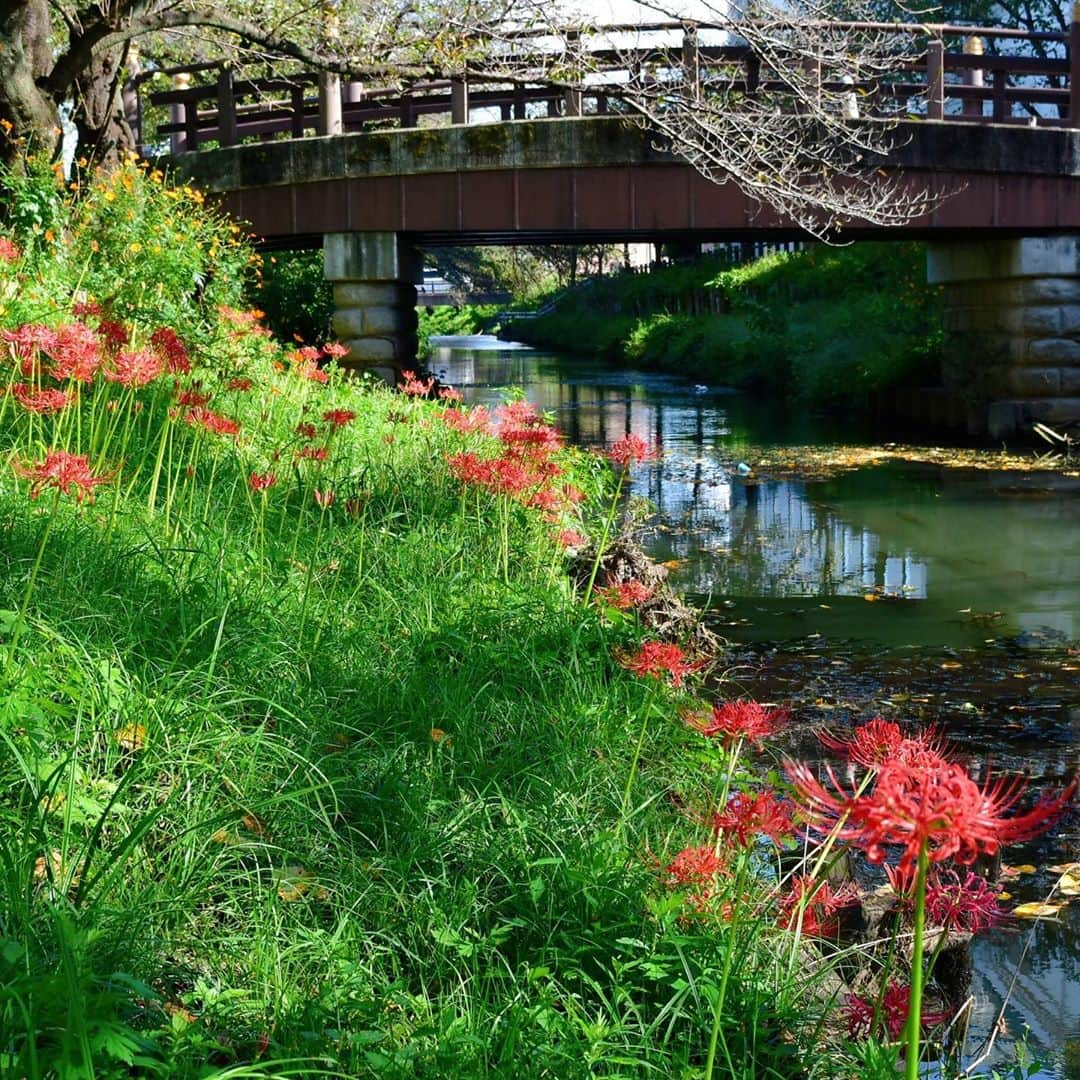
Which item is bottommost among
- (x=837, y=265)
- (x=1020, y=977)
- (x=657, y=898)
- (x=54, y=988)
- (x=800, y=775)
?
(x=1020, y=977)

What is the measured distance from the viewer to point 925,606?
946 cm

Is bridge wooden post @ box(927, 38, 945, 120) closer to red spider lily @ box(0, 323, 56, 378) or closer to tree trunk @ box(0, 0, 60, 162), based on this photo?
tree trunk @ box(0, 0, 60, 162)

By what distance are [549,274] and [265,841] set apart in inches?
2986

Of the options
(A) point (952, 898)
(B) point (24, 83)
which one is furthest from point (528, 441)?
(B) point (24, 83)

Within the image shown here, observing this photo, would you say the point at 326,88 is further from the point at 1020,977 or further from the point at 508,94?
the point at 1020,977

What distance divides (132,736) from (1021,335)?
56.9ft

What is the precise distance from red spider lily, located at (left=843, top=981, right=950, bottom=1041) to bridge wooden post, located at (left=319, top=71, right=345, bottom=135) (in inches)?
666

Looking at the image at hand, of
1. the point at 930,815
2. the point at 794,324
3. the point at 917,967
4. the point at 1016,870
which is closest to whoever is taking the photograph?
the point at 930,815

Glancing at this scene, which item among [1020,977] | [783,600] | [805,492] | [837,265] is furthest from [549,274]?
[1020,977]

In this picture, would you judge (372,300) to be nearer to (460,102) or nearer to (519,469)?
(460,102)

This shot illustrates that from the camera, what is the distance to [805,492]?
15.0 metres

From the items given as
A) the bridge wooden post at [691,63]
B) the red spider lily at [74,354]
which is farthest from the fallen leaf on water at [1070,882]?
the bridge wooden post at [691,63]

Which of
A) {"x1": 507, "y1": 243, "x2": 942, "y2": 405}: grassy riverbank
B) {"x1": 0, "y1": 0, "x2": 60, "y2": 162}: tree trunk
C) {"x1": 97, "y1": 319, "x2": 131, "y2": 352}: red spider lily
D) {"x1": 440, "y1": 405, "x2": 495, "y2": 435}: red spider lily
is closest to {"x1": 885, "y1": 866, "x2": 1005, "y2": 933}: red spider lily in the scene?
{"x1": 97, "y1": 319, "x2": 131, "y2": 352}: red spider lily

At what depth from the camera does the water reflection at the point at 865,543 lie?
9.12m
